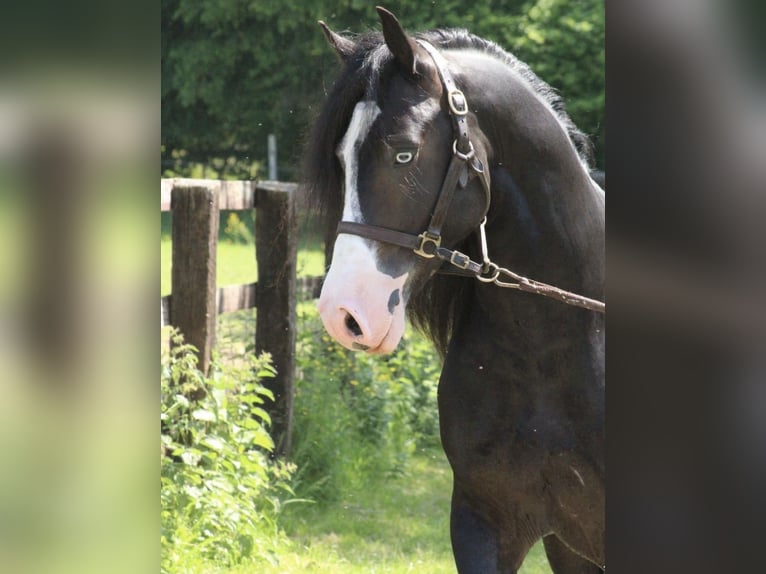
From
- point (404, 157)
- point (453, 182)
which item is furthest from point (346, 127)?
point (453, 182)

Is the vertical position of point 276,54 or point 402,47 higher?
point 276,54

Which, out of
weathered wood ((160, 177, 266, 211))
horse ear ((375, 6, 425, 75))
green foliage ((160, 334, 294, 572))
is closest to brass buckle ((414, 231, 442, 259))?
horse ear ((375, 6, 425, 75))

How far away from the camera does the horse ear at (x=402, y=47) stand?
250 cm

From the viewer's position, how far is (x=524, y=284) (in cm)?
252

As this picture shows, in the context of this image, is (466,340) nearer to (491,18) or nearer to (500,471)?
(500,471)

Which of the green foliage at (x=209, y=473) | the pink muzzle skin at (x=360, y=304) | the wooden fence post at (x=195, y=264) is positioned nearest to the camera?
the pink muzzle skin at (x=360, y=304)

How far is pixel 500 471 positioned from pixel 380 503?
9.39 feet

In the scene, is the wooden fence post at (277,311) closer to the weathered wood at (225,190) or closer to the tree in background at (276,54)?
the weathered wood at (225,190)

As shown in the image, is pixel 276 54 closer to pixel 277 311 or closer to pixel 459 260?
pixel 277 311

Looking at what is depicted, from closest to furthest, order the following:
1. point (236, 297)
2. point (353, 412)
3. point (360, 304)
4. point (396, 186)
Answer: point (360, 304) → point (396, 186) → point (236, 297) → point (353, 412)

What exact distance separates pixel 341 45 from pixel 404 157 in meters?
0.47

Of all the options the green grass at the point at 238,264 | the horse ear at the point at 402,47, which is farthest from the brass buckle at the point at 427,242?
the green grass at the point at 238,264

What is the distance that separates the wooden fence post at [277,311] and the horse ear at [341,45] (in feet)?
8.42

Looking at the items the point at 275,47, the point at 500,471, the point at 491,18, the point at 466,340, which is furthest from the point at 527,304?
the point at 275,47
